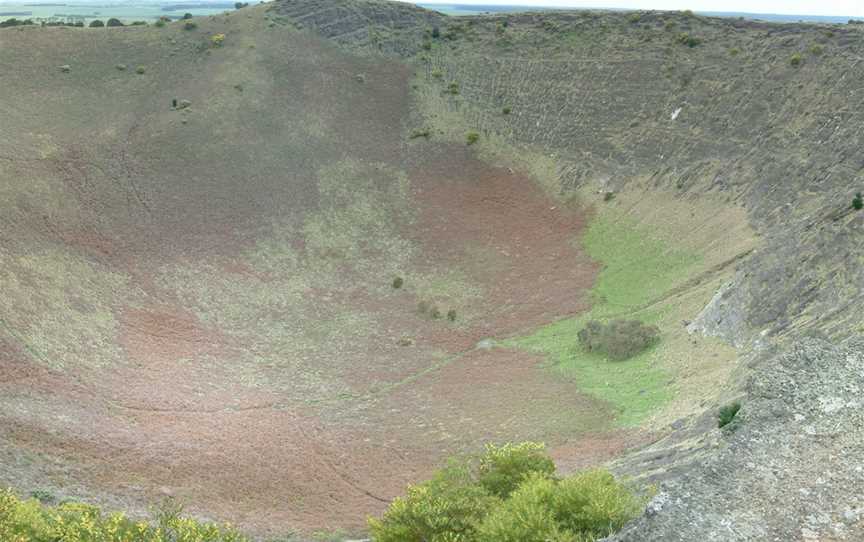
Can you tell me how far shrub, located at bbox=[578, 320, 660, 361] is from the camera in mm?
36594

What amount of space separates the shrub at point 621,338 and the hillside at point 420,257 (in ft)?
2.46

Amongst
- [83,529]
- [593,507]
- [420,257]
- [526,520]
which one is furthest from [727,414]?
[420,257]

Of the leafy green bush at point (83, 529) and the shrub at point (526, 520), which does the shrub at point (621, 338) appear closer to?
the shrub at point (526, 520)

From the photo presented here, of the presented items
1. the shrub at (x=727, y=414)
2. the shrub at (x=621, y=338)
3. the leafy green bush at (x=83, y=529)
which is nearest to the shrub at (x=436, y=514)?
the leafy green bush at (x=83, y=529)

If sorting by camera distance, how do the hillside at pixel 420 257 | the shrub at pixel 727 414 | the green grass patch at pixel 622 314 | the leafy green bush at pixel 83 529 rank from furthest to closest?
the green grass patch at pixel 622 314, the hillside at pixel 420 257, the shrub at pixel 727 414, the leafy green bush at pixel 83 529

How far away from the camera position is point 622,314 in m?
42.1

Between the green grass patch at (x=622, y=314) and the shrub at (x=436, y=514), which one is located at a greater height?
the green grass patch at (x=622, y=314)

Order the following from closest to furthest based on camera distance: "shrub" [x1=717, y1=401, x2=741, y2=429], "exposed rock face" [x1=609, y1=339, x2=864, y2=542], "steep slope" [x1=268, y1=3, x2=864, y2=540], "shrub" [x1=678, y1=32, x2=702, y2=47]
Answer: "exposed rock face" [x1=609, y1=339, x2=864, y2=542] → "steep slope" [x1=268, y1=3, x2=864, y2=540] → "shrub" [x1=717, y1=401, x2=741, y2=429] → "shrub" [x1=678, y1=32, x2=702, y2=47]

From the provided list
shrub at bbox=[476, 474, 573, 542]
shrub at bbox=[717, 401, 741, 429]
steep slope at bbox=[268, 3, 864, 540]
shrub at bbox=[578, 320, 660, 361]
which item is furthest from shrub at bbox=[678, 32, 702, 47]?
shrub at bbox=[476, 474, 573, 542]

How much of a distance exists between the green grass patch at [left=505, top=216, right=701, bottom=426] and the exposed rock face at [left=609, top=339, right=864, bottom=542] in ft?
41.2

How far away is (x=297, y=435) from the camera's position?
31.4 metres

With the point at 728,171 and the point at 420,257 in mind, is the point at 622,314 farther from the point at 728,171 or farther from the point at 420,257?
the point at 728,171

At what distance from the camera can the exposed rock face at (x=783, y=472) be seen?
13.6 metres

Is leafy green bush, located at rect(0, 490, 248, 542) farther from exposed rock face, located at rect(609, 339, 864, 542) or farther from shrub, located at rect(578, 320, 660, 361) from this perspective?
shrub, located at rect(578, 320, 660, 361)
